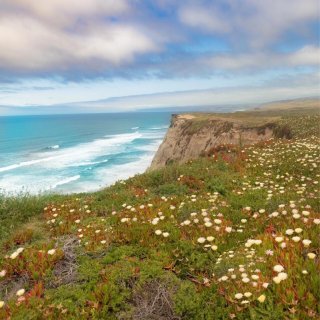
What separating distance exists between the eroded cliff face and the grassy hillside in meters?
33.3

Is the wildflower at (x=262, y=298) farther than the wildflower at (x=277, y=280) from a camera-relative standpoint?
No

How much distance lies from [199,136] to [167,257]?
149 feet

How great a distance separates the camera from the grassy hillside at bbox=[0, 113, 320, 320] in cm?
576

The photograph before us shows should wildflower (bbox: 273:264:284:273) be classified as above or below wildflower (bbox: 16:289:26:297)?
above

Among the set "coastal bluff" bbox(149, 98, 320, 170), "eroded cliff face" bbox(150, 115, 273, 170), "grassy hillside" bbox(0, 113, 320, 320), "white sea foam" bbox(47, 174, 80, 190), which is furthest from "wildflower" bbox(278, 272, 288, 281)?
"white sea foam" bbox(47, 174, 80, 190)

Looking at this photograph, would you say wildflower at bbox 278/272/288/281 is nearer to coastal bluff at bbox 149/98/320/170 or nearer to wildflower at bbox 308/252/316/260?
wildflower at bbox 308/252/316/260

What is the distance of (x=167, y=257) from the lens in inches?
291

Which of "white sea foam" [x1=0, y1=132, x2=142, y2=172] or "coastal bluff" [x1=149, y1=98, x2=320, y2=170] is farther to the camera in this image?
"white sea foam" [x1=0, y1=132, x2=142, y2=172]

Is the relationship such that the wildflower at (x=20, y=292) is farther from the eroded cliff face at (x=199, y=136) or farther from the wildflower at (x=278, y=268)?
the eroded cliff face at (x=199, y=136)

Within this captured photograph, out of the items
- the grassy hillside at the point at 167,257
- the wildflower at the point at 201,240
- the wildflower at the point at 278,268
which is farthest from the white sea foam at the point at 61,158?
the wildflower at the point at 278,268

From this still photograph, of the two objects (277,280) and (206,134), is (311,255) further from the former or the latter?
(206,134)

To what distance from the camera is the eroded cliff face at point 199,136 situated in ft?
148

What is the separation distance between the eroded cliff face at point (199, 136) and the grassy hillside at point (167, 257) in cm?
3326

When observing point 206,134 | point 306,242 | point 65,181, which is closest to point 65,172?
point 65,181
